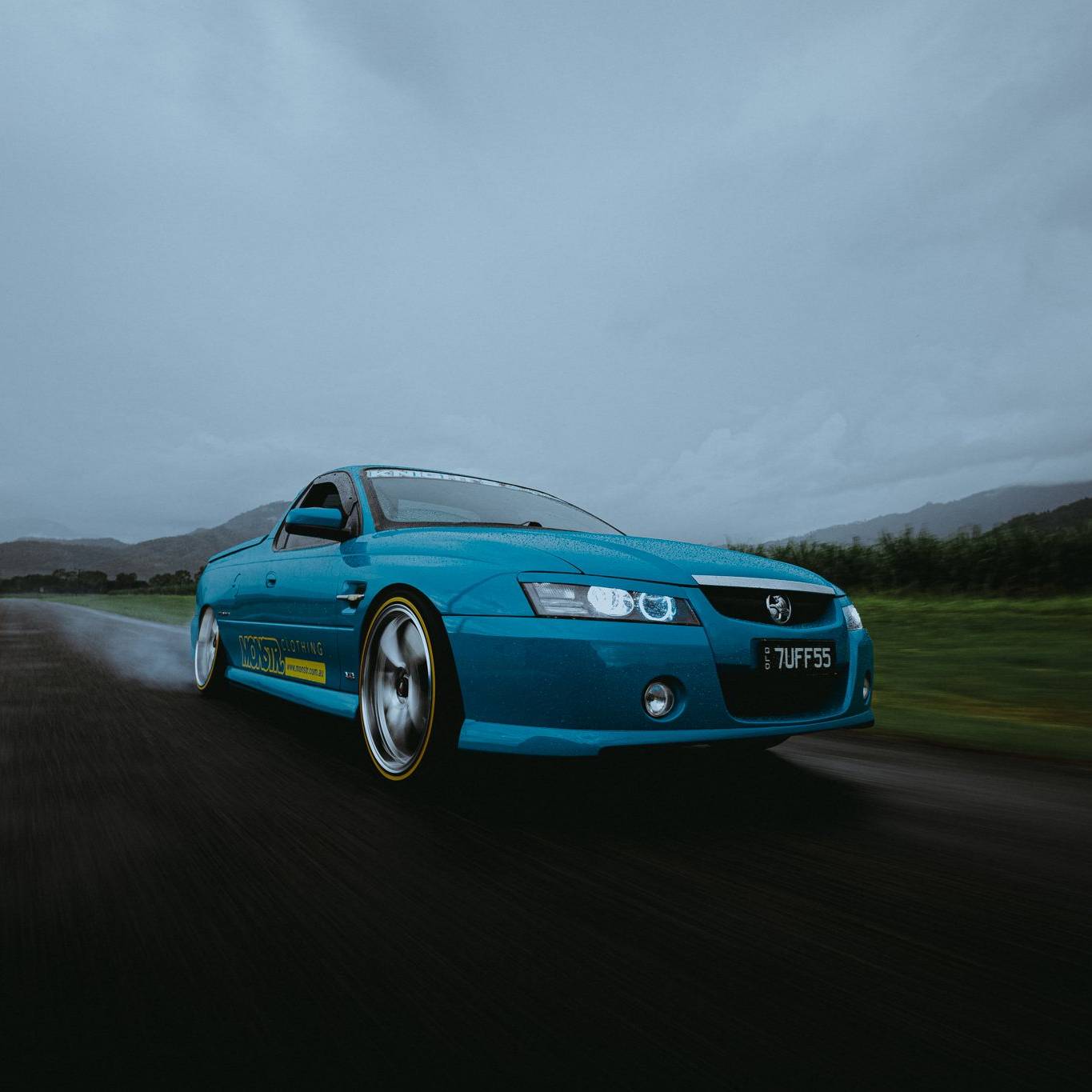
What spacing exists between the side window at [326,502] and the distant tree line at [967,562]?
13005 mm

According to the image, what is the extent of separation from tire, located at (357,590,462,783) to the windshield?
2.19 ft

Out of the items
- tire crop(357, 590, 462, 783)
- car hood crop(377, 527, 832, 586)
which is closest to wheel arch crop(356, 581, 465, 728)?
tire crop(357, 590, 462, 783)

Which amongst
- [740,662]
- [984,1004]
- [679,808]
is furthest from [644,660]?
[984,1004]

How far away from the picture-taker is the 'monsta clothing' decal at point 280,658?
4.39 meters

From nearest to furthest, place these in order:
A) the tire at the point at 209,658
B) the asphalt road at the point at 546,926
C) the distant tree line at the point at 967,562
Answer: the asphalt road at the point at 546,926 < the tire at the point at 209,658 < the distant tree line at the point at 967,562

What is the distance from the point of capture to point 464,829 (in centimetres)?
292

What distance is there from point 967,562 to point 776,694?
14.5 m

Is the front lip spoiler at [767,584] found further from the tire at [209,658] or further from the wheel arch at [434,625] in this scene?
the tire at [209,658]

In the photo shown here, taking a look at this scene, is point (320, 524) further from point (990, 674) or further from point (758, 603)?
point (990, 674)

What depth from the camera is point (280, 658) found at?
16.0 ft

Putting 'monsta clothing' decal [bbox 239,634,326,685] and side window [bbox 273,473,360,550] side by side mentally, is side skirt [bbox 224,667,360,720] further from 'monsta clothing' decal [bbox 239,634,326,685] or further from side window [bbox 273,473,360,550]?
side window [bbox 273,473,360,550]

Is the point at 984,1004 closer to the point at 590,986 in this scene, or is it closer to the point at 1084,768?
the point at 590,986

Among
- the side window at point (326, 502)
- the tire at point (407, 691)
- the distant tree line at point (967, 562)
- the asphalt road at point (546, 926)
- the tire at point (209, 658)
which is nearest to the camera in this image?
the asphalt road at point (546, 926)

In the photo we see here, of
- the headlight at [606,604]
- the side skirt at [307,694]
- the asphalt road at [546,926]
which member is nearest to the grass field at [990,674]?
the asphalt road at [546,926]
